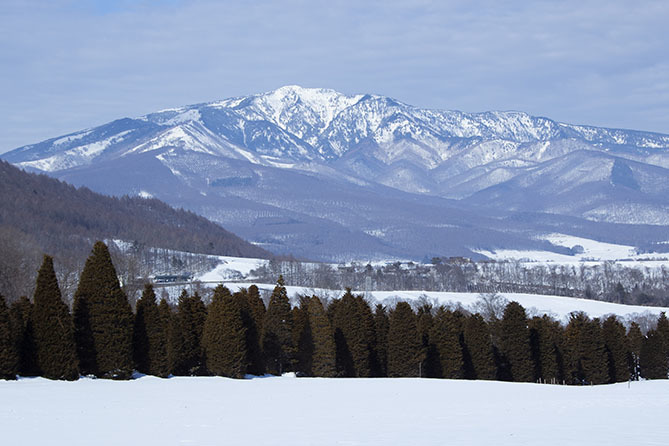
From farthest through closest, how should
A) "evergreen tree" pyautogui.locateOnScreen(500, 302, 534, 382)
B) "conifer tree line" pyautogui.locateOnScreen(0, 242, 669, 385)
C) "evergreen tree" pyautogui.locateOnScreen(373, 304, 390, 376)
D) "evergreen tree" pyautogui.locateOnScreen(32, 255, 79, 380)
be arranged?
"evergreen tree" pyautogui.locateOnScreen(500, 302, 534, 382)
"evergreen tree" pyautogui.locateOnScreen(373, 304, 390, 376)
"conifer tree line" pyautogui.locateOnScreen(0, 242, 669, 385)
"evergreen tree" pyautogui.locateOnScreen(32, 255, 79, 380)

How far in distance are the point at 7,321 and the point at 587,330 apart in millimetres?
50009

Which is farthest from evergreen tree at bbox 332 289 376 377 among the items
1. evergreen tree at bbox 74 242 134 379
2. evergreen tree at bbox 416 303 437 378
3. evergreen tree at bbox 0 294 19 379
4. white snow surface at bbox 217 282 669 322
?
white snow surface at bbox 217 282 669 322

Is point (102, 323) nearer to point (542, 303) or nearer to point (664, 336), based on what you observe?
point (664, 336)

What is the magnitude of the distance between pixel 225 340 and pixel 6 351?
44.5 feet

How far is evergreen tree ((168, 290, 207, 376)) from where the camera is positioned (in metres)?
46.4

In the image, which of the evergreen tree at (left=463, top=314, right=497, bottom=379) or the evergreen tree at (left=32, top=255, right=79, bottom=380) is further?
the evergreen tree at (left=463, top=314, right=497, bottom=379)

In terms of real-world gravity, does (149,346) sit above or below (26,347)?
below

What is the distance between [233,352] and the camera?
153ft

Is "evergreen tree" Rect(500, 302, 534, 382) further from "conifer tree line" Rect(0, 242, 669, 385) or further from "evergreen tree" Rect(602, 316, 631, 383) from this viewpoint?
"evergreen tree" Rect(602, 316, 631, 383)

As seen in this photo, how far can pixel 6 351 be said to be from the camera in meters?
35.1

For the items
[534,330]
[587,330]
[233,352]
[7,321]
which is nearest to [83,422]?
[7,321]

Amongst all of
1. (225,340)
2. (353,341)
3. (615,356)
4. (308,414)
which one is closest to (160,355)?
(225,340)

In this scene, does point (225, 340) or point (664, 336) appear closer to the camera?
point (225, 340)

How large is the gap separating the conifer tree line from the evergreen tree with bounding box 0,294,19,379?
4cm
